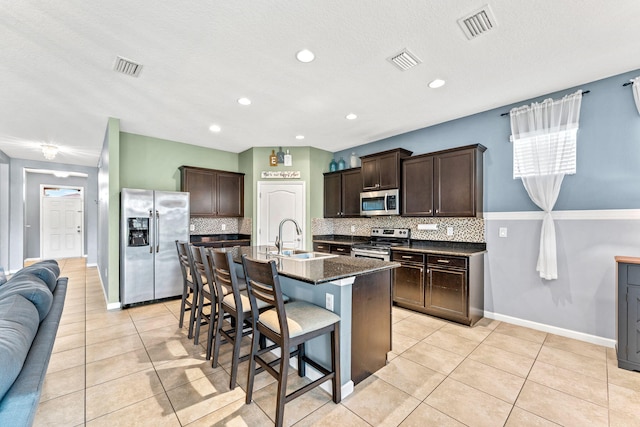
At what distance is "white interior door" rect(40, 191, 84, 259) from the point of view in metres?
8.05

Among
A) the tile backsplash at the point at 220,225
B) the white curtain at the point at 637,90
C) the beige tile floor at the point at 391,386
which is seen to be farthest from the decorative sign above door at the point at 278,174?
the white curtain at the point at 637,90

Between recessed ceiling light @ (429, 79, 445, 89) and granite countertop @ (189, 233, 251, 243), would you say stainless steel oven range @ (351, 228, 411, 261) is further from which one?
granite countertop @ (189, 233, 251, 243)

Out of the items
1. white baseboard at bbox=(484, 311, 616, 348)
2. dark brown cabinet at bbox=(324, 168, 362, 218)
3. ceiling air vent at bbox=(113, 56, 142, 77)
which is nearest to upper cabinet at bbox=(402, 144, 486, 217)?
dark brown cabinet at bbox=(324, 168, 362, 218)

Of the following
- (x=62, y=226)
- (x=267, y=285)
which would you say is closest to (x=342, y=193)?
(x=267, y=285)

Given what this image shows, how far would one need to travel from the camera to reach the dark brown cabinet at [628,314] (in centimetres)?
235

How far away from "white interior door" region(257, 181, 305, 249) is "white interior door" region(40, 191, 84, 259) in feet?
21.7

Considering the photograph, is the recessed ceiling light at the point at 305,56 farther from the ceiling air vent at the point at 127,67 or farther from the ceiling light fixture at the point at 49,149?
the ceiling light fixture at the point at 49,149

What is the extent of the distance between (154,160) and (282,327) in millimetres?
4423

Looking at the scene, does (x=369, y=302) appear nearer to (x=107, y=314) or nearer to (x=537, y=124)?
(x=537, y=124)

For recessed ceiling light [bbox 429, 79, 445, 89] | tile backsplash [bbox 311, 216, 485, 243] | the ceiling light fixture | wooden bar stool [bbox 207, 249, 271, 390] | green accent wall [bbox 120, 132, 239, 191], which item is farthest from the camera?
the ceiling light fixture

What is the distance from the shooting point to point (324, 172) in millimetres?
5926

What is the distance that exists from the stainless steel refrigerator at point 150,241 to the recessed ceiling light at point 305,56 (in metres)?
3.05

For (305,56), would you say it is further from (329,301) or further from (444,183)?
(444,183)

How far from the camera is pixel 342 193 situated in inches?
215
